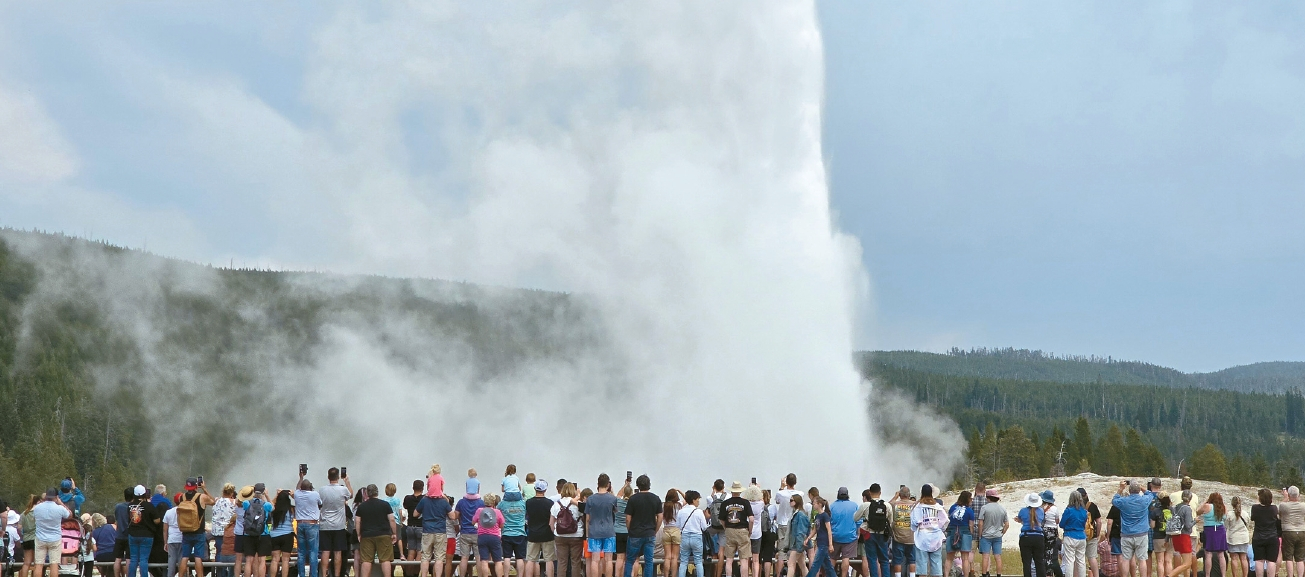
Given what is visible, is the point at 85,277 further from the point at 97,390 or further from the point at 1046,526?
the point at 1046,526

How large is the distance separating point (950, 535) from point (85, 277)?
11169cm

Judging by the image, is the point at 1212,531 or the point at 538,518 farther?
the point at 1212,531

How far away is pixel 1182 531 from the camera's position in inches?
613

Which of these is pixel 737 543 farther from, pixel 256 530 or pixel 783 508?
pixel 256 530

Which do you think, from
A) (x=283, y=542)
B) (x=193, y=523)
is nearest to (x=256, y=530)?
(x=283, y=542)

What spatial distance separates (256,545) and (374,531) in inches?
66.3

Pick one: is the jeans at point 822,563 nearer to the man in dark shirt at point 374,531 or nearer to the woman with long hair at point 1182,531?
the woman with long hair at point 1182,531

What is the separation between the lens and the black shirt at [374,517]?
47.5ft

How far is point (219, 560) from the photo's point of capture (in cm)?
1531

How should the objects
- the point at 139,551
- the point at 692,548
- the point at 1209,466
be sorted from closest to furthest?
the point at 692,548, the point at 139,551, the point at 1209,466

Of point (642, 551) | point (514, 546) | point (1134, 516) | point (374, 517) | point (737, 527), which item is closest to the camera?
point (642, 551)

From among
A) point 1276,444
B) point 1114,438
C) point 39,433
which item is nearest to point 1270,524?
point 1114,438

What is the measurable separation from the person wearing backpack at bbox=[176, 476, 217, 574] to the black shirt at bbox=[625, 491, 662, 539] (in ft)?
18.8

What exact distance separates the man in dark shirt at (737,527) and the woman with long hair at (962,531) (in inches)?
118
